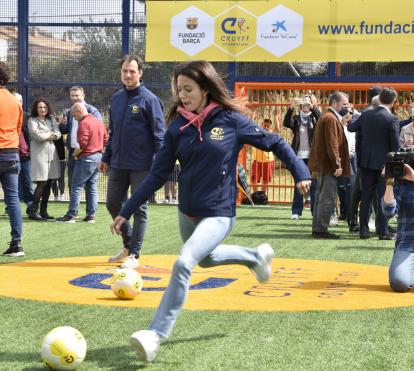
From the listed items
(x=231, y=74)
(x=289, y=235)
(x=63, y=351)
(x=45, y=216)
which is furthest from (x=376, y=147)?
(x=63, y=351)

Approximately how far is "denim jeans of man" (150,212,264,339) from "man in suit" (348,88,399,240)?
6186mm

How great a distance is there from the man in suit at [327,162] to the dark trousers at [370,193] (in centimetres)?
36

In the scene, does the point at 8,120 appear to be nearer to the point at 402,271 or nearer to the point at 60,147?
the point at 402,271

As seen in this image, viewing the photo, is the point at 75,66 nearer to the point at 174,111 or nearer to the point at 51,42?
the point at 51,42

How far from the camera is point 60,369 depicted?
513 cm

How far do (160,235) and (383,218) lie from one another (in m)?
3.11

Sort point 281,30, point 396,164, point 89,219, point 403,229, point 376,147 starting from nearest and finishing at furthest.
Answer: point 396,164 < point 403,229 < point 376,147 < point 89,219 < point 281,30

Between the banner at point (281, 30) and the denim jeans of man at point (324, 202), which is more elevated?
the banner at point (281, 30)

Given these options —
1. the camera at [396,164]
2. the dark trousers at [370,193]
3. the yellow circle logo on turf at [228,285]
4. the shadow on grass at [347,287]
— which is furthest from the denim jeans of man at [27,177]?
the camera at [396,164]

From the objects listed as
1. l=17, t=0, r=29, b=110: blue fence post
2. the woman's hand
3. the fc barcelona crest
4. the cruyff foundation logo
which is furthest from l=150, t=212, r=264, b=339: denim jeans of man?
l=17, t=0, r=29, b=110: blue fence post

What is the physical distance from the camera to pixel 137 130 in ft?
31.0

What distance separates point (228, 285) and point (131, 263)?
1.33 meters

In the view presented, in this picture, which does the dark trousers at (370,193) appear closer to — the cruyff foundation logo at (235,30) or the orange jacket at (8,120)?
the orange jacket at (8,120)

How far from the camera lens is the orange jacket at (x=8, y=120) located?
32.6 ft
